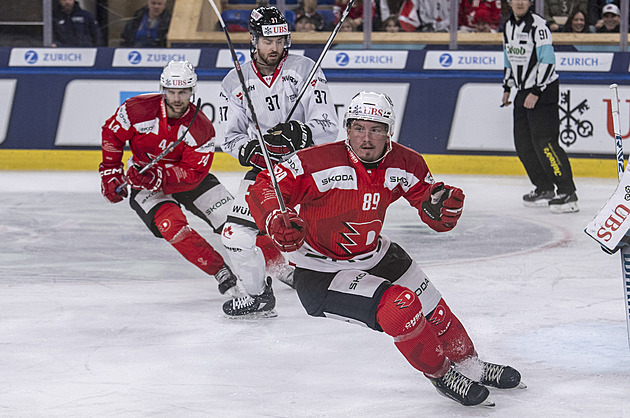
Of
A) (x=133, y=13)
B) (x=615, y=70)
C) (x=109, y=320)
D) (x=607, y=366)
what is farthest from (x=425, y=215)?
(x=133, y=13)

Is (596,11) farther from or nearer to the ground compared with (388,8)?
farther from the ground

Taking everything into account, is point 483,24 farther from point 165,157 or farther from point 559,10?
point 165,157

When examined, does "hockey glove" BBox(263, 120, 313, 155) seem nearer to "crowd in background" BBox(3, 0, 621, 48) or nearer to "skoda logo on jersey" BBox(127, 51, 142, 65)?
"crowd in background" BBox(3, 0, 621, 48)

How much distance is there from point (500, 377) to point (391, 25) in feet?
21.2

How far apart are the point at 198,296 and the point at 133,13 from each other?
5429 millimetres

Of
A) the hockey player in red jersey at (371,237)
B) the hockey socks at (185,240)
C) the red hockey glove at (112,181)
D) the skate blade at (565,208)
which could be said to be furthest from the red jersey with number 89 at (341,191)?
the skate blade at (565,208)

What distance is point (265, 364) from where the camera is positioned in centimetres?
347

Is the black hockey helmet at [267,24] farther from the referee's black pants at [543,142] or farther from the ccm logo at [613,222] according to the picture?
the referee's black pants at [543,142]

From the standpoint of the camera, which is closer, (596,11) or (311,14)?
(596,11)

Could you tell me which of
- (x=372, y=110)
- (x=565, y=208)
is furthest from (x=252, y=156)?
(x=565, y=208)

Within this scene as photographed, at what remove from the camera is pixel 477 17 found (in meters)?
9.10

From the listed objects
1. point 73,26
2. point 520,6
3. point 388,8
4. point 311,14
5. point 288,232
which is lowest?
point 73,26

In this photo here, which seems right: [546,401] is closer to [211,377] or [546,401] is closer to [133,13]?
[211,377]

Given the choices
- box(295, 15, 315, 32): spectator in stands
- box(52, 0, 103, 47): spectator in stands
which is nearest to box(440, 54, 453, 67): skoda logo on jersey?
box(295, 15, 315, 32): spectator in stands
